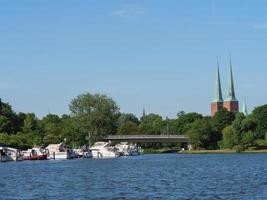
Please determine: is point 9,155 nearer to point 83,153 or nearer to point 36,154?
point 36,154

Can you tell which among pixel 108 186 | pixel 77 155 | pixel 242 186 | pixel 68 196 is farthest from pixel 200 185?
pixel 77 155

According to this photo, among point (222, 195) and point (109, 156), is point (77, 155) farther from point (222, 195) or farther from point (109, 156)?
point (222, 195)

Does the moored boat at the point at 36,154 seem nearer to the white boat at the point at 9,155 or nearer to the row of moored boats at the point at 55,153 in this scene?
the row of moored boats at the point at 55,153

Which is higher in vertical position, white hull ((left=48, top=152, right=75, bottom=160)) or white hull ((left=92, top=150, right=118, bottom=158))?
white hull ((left=92, top=150, right=118, bottom=158))

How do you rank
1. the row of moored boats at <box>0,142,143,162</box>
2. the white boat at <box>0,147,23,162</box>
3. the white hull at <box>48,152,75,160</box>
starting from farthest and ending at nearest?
the white hull at <box>48,152,75,160</box>
the row of moored boats at <box>0,142,143,162</box>
the white boat at <box>0,147,23,162</box>

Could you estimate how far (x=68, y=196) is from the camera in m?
59.6

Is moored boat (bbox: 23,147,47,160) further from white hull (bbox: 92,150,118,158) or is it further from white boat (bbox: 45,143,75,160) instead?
white hull (bbox: 92,150,118,158)

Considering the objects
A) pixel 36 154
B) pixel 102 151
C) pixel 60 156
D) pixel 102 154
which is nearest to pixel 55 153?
pixel 60 156

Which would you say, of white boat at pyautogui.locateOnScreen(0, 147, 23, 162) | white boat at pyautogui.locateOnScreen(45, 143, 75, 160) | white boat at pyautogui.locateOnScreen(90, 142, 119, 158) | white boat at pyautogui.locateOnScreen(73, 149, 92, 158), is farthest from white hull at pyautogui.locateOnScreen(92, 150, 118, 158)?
white boat at pyautogui.locateOnScreen(0, 147, 23, 162)

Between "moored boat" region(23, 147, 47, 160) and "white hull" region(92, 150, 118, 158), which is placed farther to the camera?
"white hull" region(92, 150, 118, 158)

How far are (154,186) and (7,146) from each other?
122446mm

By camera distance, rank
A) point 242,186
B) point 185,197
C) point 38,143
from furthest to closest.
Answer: point 38,143
point 242,186
point 185,197

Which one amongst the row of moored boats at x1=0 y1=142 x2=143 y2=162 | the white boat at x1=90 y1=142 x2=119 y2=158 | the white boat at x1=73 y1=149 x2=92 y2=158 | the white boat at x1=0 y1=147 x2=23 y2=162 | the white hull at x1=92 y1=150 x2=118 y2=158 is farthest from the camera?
the white boat at x1=90 y1=142 x2=119 y2=158

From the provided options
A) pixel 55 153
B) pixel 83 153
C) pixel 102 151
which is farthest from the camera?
pixel 102 151
